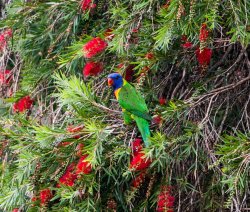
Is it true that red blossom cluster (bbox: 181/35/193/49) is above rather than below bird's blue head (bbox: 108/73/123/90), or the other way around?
above

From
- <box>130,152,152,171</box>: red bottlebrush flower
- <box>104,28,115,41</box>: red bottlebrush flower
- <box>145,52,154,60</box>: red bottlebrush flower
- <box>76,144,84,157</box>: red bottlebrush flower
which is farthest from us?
<box>104,28,115,41</box>: red bottlebrush flower

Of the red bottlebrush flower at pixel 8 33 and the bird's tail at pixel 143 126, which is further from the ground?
the red bottlebrush flower at pixel 8 33

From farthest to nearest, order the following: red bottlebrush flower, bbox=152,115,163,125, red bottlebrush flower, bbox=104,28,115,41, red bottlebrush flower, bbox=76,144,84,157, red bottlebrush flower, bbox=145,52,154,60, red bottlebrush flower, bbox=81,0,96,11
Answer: red bottlebrush flower, bbox=81,0,96,11, red bottlebrush flower, bbox=104,28,115,41, red bottlebrush flower, bbox=145,52,154,60, red bottlebrush flower, bbox=152,115,163,125, red bottlebrush flower, bbox=76,144,84,157

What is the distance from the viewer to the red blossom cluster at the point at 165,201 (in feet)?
7.29

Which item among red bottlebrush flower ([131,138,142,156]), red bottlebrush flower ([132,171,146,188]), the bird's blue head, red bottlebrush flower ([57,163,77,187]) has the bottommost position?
red bottlebrush flower ([132,171,146,188])

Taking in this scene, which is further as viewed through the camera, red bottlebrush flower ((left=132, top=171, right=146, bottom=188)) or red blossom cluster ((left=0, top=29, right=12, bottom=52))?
red blossom cluster ((left=0, top=29, right=12, bottom=52))

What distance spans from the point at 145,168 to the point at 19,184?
489 millimetres

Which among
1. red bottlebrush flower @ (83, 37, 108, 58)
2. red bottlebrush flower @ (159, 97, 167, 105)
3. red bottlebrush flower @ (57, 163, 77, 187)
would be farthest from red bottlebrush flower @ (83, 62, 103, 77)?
red bottlebrush flower @ (57, 163, 77, 187)

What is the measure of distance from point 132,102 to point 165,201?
1.45 ft

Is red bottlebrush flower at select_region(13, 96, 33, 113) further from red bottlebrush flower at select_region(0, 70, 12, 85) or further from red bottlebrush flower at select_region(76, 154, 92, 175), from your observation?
red bottlebrush flower at select_region(76, 154, 92, 175)

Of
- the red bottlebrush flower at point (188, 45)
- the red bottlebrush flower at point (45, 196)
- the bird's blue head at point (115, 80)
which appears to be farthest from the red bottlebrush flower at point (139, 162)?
the red bottlebrush flower at point (188, 45)

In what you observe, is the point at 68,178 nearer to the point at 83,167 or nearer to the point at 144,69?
the point at 83,167

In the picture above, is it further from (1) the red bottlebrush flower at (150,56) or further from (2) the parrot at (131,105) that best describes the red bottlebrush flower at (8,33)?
Result: (1) the red bottlebrush flower at (150,56)

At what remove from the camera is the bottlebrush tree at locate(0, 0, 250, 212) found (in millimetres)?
2205
